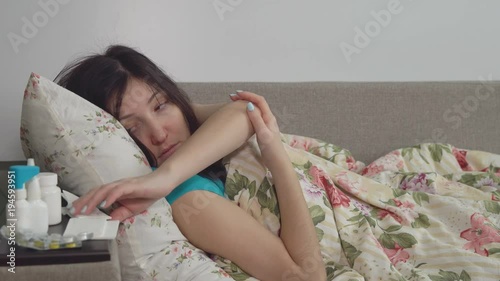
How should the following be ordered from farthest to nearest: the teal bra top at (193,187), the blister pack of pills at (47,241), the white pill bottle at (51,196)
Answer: the teal bra top at (193,187)
the white pill bottle at (51,196)
the blister pack of pills at (47,241)

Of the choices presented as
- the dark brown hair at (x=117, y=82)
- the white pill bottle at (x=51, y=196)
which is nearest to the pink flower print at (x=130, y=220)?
the white pill bottle at (x=51, y=196)

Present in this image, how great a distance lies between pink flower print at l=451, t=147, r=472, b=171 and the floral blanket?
0.67 ft

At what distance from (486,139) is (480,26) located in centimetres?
44

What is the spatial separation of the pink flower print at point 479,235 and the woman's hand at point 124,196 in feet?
2.29

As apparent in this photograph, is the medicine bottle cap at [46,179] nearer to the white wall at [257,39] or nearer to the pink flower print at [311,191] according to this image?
the pink flower print at [311,191]

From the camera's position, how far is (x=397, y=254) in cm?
141

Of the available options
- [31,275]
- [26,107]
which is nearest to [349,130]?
[26,107]

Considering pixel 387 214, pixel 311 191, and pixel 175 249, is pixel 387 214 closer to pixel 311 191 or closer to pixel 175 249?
pixel 311 191

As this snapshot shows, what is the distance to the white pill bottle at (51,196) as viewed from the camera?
106cm

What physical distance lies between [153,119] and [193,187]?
0.66ft

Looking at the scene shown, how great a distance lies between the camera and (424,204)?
5.18 feet

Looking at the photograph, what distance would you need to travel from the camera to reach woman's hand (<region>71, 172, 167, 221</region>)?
3.45ft

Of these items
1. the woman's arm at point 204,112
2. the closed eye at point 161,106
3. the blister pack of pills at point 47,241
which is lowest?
the woman's arm at point 204,112

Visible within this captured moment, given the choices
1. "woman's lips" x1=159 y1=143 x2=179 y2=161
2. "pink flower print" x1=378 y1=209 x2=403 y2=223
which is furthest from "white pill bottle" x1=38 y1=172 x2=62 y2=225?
"pink flower print" x1=378 y1=209 x2=403 y2=223
